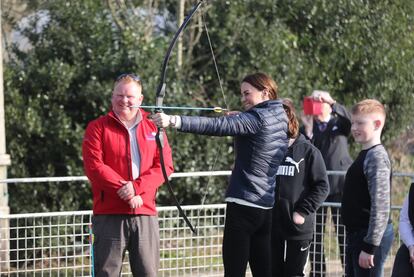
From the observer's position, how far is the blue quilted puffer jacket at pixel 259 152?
5.70 metres

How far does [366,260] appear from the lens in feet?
18.4

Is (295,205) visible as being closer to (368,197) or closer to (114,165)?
(368,197)

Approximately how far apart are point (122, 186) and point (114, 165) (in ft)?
0.62

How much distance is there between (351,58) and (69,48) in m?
3.34

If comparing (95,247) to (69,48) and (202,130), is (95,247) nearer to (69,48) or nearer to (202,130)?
(202,130)

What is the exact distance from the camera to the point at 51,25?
973 cm

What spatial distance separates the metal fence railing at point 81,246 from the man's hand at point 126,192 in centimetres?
113

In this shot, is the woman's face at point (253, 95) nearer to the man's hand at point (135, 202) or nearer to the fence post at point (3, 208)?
the man's hand at point (135, 202)

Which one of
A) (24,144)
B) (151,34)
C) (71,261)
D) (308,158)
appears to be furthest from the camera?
(151,34)

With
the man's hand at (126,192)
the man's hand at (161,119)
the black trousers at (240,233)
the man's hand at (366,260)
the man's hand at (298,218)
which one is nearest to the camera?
the man's hand at (161,119)

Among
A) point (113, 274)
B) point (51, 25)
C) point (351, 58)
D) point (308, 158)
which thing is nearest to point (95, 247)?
point (113, 274)

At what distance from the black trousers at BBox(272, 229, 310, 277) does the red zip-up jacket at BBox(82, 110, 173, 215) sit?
93 cm

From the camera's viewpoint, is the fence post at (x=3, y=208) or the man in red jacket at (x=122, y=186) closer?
the man in red jacket at (x=122, y=186)

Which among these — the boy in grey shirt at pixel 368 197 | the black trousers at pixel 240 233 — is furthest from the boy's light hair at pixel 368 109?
the black trousers at pixel 240 233
